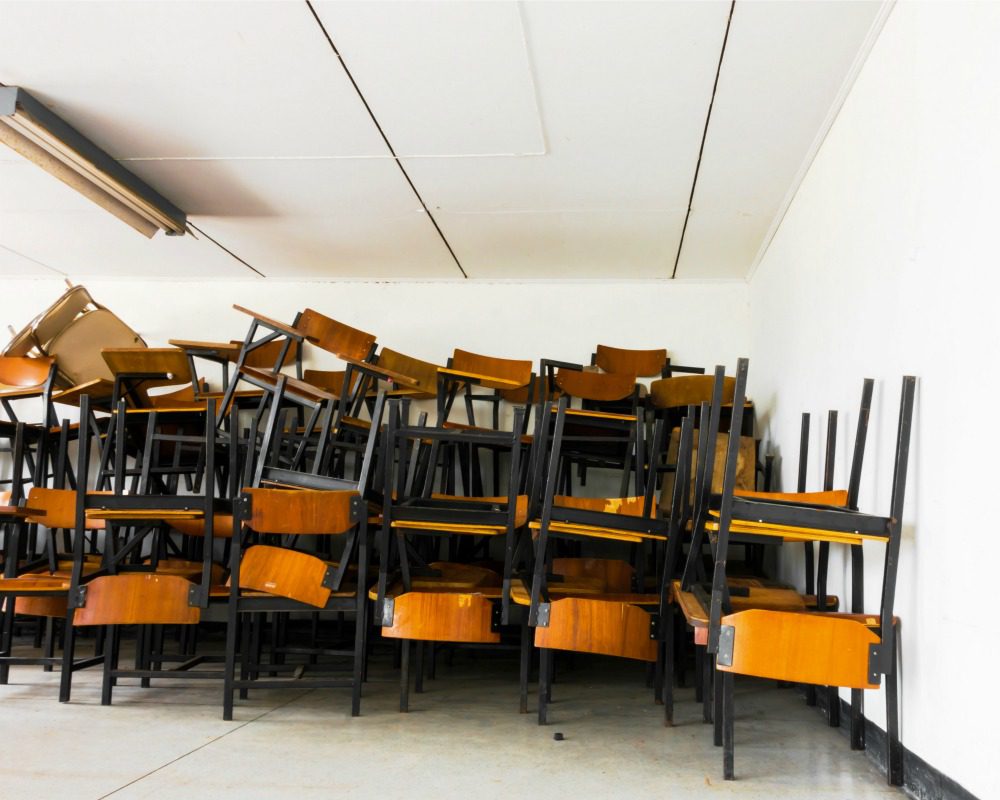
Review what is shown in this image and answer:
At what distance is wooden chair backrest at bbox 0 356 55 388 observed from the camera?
19.2 ft

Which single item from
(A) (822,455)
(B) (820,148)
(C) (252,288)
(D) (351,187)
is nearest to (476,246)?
(D) (351,187)

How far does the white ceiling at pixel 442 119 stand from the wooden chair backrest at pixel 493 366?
2.35ft

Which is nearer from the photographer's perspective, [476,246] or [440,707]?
[440,707]

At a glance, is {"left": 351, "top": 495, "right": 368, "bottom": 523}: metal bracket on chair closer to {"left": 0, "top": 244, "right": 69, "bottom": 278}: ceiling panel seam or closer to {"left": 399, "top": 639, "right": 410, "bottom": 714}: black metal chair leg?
{"left": 399, "top": 639, "right": 410, "bottom": 714}: black metal chair leg

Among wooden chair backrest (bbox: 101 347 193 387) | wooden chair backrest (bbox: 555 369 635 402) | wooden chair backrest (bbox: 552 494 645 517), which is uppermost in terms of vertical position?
wooden chair backrest (bbox: 555 369 635 402)

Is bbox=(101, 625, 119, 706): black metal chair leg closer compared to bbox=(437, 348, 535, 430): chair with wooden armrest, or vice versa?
bbox=(101, 625, 119, 706): black metal chair leg

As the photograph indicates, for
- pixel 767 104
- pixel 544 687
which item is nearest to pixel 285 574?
pixel 544 687

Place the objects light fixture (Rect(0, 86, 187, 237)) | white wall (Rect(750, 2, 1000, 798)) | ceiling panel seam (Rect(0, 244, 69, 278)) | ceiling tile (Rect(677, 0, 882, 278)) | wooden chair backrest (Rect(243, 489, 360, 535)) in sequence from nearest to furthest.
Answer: white wall (Rect(750, 2, 1000, 798)) → ceiling tile (Rect(677, 0, 882, 278)) → wooden chair backrest (Rect(243, 489, 360, 535)) → light fixture (Rect(0, 86, 187, 237)) → ceiling panel seam (Rect(0, 244, 69, 278))

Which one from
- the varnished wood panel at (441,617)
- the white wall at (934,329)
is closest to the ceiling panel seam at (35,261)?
the varnished wood panel at (441,617)

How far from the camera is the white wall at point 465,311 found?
6.39 metres

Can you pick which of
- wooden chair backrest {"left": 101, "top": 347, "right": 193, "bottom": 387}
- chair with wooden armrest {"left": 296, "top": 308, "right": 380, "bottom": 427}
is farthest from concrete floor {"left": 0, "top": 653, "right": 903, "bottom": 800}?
wooden chair backrest {"left": 101, "top": 347, "right": 193, "bottom": 387}

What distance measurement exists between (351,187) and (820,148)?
8.01 ft

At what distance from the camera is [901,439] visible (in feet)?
8.66

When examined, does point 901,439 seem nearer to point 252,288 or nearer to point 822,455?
point 822,455
